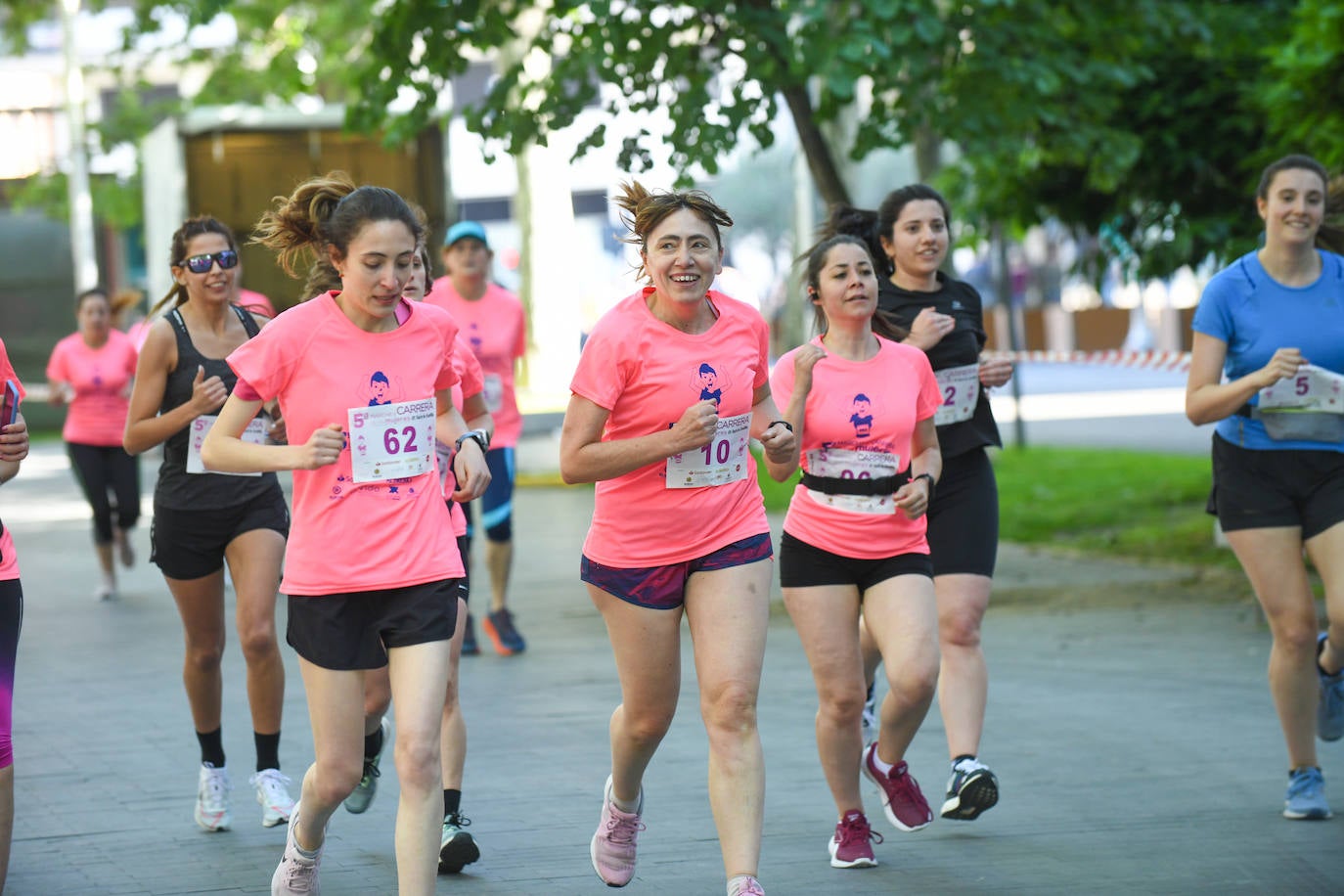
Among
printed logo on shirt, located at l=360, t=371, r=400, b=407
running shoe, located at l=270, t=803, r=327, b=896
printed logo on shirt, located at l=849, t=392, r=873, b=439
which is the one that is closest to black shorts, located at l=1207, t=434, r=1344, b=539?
printed logo on shirt, located at l=849, t=392, r=873, b=439

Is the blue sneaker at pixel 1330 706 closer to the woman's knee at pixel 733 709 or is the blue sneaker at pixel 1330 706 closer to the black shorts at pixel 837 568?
the black shorts at pixel 837 568

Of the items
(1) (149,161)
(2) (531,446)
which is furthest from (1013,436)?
(1) (149,161)

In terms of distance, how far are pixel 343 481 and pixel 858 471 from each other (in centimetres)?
168

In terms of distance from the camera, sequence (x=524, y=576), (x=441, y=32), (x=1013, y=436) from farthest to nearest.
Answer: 1. (x=1013, y=436)
2. (x=524, y=576)
3. (x=441, y=32)

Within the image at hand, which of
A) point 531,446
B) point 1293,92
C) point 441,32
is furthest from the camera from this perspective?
point 531,446

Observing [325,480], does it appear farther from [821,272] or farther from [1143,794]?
[1143,794]

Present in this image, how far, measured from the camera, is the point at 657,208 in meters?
4.96

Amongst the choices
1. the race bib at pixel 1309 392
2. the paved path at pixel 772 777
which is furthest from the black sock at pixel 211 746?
the race bib at pixel 1309 392

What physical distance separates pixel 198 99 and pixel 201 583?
26026 millimetres

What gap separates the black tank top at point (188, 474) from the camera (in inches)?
239

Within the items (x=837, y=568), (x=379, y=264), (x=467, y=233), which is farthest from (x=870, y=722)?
(x=467, y=233)

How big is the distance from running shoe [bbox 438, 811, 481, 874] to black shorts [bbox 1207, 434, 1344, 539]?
2.58 meters

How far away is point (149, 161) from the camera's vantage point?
1816 centimetres

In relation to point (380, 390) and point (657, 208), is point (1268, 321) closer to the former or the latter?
point (657, 208)
